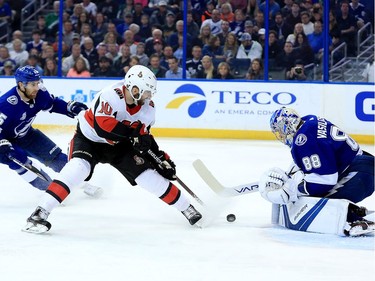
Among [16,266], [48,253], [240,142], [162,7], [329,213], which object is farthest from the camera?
[162,7]

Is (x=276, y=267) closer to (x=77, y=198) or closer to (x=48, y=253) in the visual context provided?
(x=48, y=253)

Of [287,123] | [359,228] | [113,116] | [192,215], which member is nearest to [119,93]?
[113,116]

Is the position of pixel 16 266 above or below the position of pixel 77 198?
above

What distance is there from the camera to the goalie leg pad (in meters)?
4.55

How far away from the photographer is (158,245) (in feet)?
14.4

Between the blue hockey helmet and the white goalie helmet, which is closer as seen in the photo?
the white goalie helmet

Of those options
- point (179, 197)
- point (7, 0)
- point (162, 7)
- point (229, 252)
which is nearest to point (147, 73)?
point (179, 197)

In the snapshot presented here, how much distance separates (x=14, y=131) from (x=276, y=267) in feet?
8.06

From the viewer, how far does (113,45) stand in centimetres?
1026

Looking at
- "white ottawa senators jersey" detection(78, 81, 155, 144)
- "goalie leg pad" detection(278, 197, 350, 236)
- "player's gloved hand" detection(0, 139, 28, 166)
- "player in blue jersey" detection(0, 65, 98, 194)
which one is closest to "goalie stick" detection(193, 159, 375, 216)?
"goalie leg pad" detection(278, 197, 350, 236)

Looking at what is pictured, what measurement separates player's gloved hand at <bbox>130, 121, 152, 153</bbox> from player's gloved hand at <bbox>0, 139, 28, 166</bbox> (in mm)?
1189

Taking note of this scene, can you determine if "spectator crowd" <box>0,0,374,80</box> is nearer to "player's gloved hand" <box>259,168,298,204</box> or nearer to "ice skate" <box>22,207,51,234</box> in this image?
"player's gloved hand" <box>259,168,298,204</box>

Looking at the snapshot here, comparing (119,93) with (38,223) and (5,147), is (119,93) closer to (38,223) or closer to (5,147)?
(38,223)

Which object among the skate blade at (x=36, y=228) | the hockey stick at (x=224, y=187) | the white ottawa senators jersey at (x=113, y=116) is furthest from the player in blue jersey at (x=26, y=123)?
the skate blade at (x=36, y=228)
